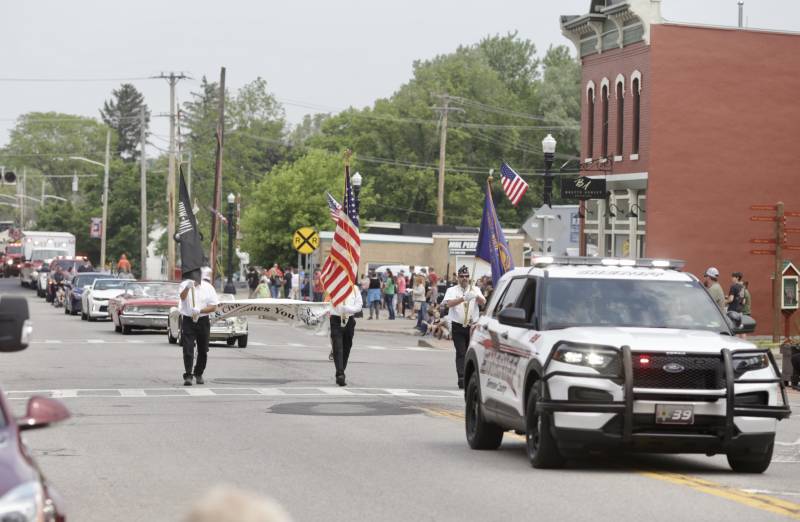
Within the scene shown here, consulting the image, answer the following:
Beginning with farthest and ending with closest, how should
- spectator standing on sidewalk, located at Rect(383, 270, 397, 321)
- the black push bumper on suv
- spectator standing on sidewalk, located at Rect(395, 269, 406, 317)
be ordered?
spectator standing on sidewalk, located at Rect(395, 269, 406, 317), spectator standing on sidewalk, located at Rect(383, 270, 397, 321), the black push bumper on suv

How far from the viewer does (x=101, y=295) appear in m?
50.7

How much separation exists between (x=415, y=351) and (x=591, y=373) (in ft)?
80.3

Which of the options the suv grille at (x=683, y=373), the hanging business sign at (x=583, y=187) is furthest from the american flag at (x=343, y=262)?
the hanging business sign at (x=583, y=187)

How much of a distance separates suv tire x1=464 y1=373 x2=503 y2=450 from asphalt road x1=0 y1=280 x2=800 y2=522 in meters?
0.19

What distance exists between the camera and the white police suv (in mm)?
12891

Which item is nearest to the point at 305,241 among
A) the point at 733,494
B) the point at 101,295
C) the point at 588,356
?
the point at 101,295

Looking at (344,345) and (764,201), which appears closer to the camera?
(344,345)

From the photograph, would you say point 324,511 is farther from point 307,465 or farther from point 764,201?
point 764,201

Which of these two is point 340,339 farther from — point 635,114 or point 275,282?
point 275,282

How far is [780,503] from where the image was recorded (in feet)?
38.1

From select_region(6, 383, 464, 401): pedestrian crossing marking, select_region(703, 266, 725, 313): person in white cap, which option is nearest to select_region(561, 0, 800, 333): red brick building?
select_region(703, 266, 725, 313): person in white cap

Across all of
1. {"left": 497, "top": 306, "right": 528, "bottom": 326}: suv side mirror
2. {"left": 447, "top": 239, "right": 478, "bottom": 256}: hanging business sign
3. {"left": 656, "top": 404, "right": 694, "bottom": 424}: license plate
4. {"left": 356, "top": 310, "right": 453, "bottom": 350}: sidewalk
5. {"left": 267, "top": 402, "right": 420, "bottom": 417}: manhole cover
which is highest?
{"left": 447, "top": 239, "right": 478, "bottom": 256}: hanging business sign

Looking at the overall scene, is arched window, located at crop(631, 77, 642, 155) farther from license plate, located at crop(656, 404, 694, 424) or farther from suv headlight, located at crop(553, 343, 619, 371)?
license plate, located at crop(656, 404, 694, 424)

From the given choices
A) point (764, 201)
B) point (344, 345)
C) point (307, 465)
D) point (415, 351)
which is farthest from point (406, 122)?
point (307, 465)
